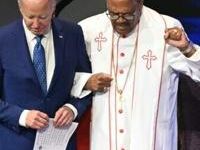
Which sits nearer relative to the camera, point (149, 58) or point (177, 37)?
point (177, 37)

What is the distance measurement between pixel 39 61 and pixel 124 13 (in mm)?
400

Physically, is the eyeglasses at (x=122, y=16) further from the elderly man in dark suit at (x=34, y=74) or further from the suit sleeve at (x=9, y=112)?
the suit sleeve at (x=9, y=112)

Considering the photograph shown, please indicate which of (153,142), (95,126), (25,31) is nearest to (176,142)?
(153,142)

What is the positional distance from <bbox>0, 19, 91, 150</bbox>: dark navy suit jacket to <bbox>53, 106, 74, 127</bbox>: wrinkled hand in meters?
0.05

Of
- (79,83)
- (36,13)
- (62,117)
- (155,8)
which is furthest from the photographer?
(155,8)

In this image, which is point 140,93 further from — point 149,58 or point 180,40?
point 180,40

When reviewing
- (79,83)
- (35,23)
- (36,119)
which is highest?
(35,23)

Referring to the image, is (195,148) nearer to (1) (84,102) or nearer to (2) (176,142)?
(2) (176,142)

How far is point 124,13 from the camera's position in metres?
2.36

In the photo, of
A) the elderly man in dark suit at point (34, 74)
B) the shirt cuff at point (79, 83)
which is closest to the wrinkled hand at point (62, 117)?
the elderly man in dark suit at point (34, 74)

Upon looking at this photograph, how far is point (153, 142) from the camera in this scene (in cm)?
248

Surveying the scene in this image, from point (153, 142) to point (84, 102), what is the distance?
34 cm

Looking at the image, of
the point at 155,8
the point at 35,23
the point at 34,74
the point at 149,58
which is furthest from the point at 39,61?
the point at 155,8

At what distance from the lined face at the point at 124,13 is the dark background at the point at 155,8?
99 centimetres
